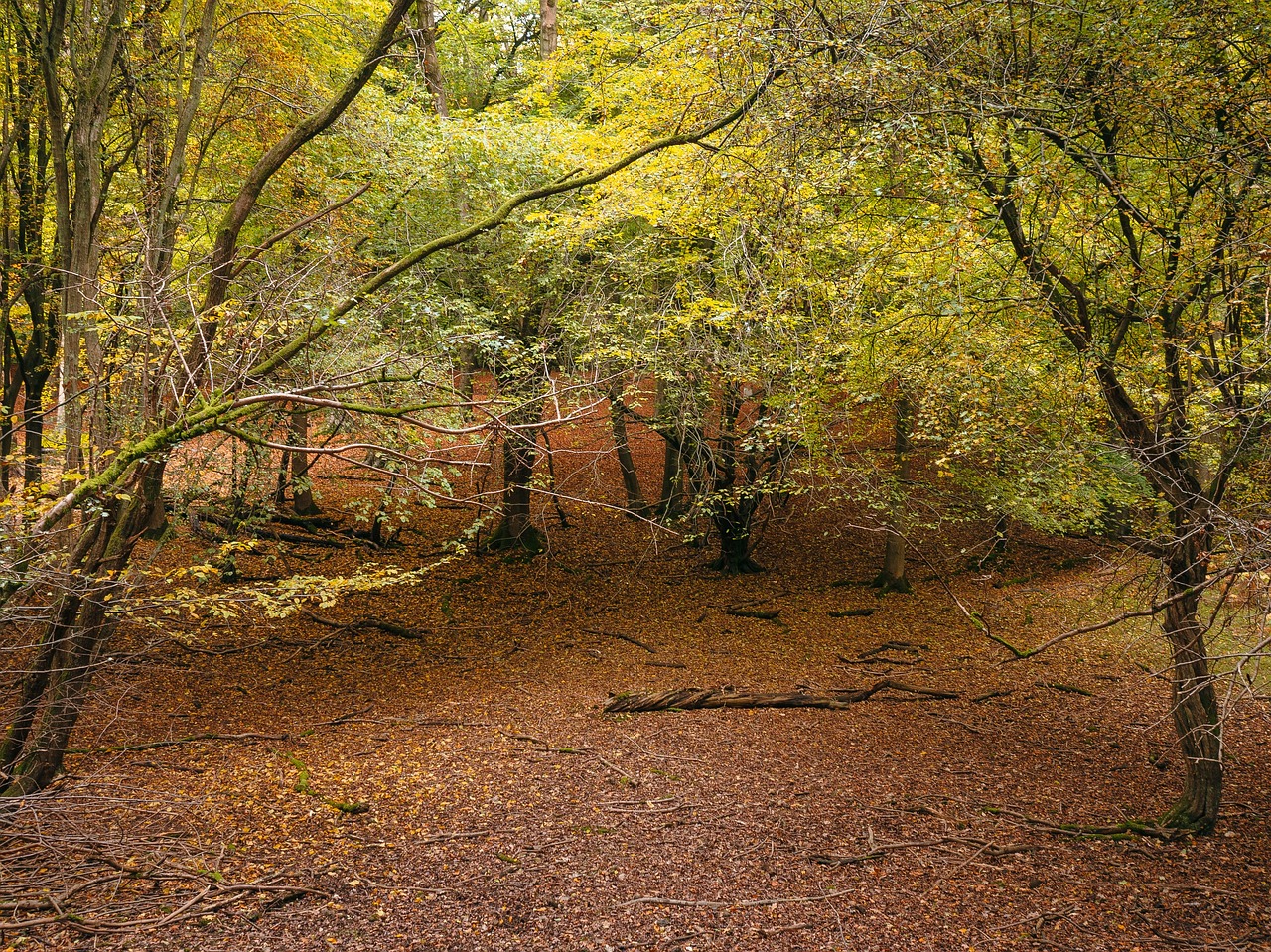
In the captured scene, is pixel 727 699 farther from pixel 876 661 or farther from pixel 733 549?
pixel 733 549

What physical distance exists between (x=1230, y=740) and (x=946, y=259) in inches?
242

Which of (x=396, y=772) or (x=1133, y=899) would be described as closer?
(x=1133, y=899)

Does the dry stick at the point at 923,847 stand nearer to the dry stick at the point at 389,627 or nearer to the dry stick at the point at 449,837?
the dry stick at the point at 449,837

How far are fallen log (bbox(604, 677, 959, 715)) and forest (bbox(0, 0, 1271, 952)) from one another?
2.8 inches

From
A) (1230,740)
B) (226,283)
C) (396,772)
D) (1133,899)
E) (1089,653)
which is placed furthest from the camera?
(1089,653)

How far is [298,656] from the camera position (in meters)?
11.0

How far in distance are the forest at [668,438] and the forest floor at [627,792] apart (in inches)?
2.0

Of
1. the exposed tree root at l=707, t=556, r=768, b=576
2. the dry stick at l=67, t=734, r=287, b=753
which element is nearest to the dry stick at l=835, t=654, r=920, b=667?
the exposed tree root at l=707, t=556, r=768, b=576

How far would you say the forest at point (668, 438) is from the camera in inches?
204

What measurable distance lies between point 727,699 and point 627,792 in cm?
273

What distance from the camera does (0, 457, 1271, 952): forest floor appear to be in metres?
5.21

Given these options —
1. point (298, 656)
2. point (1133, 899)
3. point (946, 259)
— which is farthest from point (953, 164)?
point (298, 656)

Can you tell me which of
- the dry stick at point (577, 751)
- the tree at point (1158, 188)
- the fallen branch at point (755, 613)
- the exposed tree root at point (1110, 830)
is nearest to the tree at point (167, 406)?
the tree at point (1158, 188)

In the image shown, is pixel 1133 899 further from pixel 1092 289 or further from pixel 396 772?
pixel 396 772
